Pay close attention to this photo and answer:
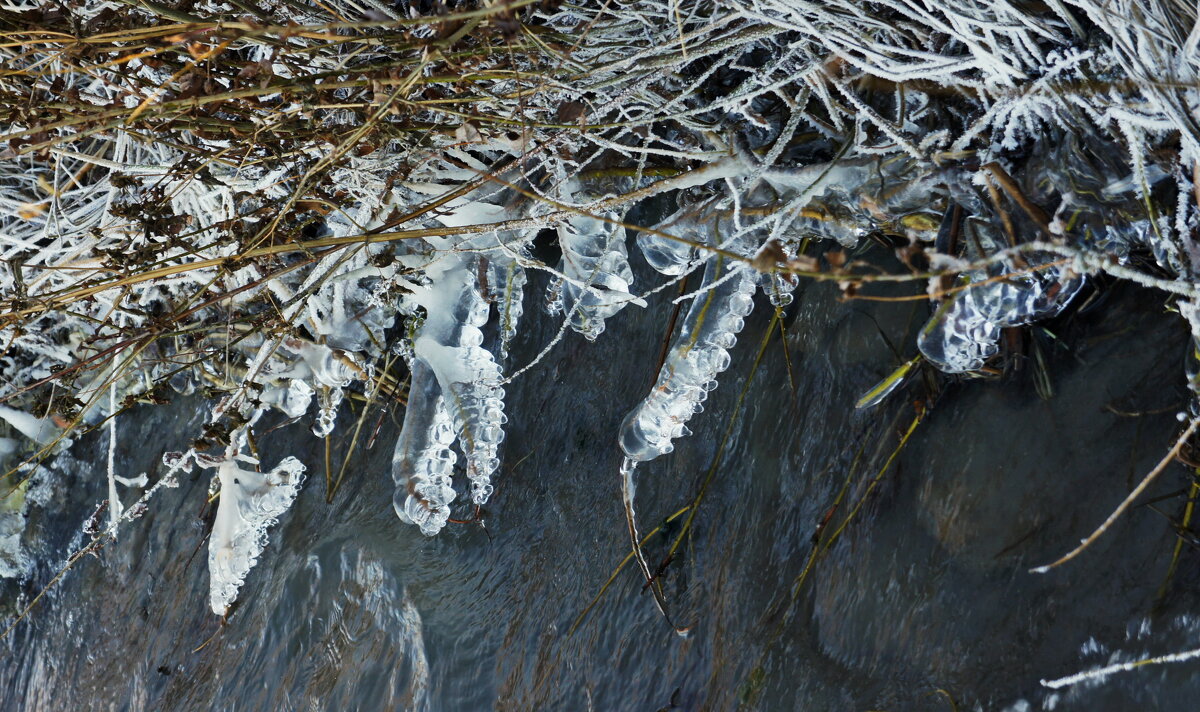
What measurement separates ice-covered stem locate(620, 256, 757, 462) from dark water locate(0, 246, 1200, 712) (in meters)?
0.11

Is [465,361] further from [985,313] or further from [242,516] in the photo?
[985,313]

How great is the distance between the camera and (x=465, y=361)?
222 centimetres

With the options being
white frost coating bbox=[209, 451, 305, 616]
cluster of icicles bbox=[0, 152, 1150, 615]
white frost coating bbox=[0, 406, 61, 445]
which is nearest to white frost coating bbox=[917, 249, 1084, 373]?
cluster of icicles bbox=[0, 152, 1150, 615]

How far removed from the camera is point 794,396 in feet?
6.22

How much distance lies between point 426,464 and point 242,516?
723mm

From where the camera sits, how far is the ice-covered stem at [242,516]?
2584 millimetres

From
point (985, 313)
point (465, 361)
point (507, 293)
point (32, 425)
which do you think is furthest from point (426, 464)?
point (32, 425)

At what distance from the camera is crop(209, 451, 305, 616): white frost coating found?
8.48ft

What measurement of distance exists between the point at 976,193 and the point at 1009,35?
0.25 m

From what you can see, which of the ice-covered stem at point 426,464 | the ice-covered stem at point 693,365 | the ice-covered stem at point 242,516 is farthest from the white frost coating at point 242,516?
the ice-covered stem at point 693,365

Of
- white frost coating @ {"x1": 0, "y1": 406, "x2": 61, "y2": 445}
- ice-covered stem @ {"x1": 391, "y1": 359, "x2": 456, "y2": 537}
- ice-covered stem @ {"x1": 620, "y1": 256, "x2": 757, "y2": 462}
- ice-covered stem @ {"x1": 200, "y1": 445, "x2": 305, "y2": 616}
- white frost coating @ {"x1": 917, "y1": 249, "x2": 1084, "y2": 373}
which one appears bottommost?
white frost coating @ {"x1": 0, "y1": 406, "x2": 61, "y2": 445}

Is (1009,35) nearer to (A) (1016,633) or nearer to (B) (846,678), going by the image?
(A) (1016,633)

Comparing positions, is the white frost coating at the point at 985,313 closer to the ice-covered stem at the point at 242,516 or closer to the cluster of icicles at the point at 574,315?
the cluster of icicles at the point at 574,315

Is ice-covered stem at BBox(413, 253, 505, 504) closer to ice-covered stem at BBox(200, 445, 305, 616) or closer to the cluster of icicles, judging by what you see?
the cluster of icicles
